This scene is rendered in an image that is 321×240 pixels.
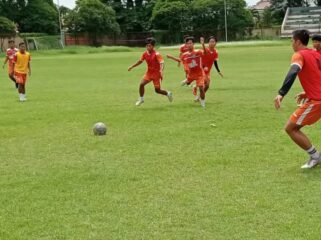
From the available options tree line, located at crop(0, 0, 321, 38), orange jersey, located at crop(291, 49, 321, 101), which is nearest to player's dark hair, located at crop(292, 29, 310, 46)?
orange jersey, located at crop(291, 49, 321, 101)

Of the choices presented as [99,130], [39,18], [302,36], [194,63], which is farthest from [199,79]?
[39,18]

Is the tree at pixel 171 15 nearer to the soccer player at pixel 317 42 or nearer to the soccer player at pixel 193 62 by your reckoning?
the soccer player at pixel 193 62

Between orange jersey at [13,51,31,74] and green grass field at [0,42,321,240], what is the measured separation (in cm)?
391

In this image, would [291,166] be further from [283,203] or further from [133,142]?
[133,142]

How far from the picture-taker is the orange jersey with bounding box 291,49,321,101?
7535 millimetres

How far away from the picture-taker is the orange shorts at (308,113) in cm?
775

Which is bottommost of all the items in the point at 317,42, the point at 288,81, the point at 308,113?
the point at 308,113

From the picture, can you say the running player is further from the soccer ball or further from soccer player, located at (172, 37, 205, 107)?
the soccer ball

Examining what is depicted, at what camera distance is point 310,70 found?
7629 mm

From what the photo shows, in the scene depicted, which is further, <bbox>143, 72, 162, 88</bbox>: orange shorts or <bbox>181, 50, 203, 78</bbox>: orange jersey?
<bbox>181, 50, 203, 78</bbox>: orange jersey

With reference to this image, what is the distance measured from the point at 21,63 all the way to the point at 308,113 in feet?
43.1

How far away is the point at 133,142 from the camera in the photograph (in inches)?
410

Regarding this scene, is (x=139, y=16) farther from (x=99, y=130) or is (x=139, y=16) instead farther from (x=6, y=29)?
(x=99, y=130)

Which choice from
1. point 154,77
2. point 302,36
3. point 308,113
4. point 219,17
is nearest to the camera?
point 302,36
